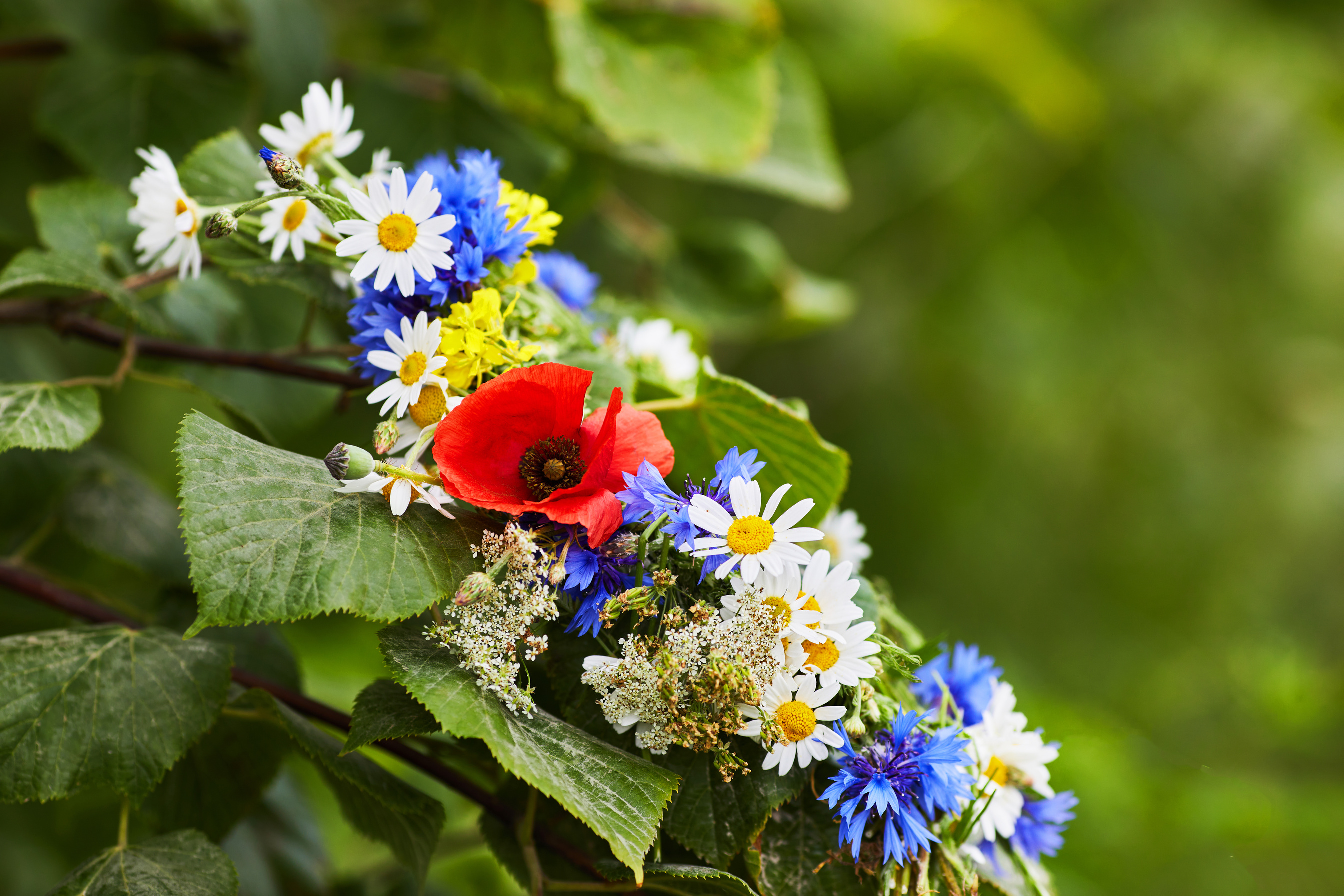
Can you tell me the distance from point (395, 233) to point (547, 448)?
0.12 meters

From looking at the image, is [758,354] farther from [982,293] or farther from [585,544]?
[585,544]

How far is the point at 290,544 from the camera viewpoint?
34cm

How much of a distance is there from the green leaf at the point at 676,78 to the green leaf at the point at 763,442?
15.9 inches

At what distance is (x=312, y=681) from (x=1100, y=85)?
72.6 inches

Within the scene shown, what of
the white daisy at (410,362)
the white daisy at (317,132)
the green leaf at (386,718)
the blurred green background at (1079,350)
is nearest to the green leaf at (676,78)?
the blurred green background at (1079,350)

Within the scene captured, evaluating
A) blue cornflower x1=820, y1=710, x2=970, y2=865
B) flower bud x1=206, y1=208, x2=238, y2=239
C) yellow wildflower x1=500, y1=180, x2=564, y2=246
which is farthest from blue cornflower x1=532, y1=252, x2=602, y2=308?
blue cornflower x1=820, y1=710, x2=970, y2=865

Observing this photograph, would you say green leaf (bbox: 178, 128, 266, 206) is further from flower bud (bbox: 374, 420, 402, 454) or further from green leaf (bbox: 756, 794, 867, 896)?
green leaf (bbox: 756, 794, 867, 896)

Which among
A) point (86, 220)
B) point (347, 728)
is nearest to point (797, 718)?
point (347, 728)

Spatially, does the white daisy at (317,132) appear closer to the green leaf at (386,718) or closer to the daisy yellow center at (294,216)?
the daisy yellow center at (294,216)

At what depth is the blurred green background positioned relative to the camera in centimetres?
105

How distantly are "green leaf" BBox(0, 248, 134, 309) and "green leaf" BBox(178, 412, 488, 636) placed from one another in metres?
0.18

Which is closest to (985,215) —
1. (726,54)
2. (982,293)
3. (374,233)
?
(982,293)

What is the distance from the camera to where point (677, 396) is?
48 cm

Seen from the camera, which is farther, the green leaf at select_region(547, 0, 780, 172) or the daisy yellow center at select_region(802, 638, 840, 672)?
the green leaf at select_region(547, 0, 780, 172)
